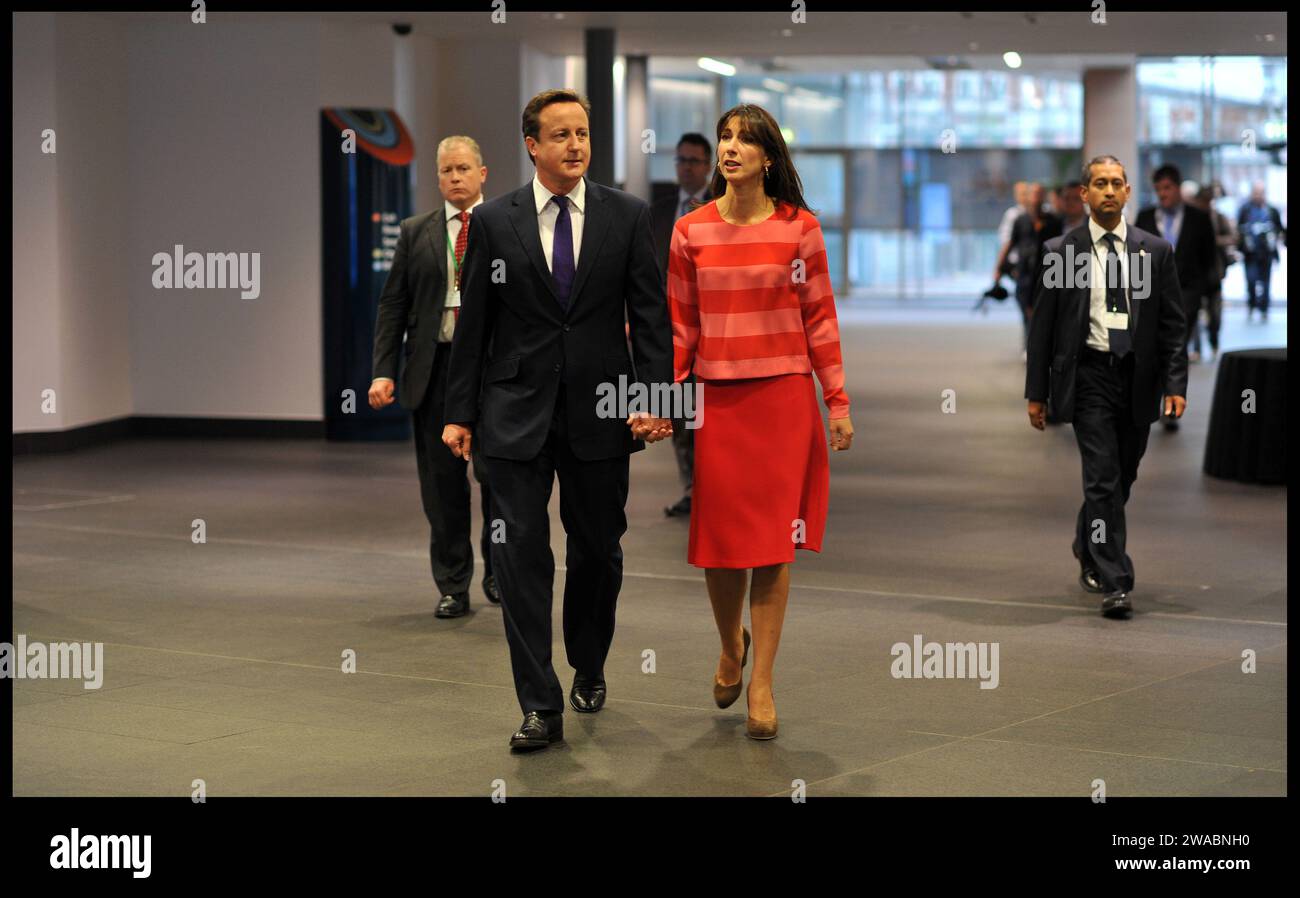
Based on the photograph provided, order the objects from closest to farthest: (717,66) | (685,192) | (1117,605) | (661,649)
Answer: (661,649) → (1117,605) → (685,192) → (717,66)

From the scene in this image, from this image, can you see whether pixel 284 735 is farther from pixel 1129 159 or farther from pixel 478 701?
pixel 1129 159

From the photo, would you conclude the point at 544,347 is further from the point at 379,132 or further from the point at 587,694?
the point at 379,132

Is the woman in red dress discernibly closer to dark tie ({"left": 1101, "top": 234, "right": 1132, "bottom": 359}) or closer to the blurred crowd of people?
dark tie ({"left": 1101, "top": 234, "right": 1132, "bottom": 359})

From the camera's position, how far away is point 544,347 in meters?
5.54

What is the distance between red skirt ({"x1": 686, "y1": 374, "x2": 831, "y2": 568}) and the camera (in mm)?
5645

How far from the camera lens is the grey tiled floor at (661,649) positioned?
5.33 m

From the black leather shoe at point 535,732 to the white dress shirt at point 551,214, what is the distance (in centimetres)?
130

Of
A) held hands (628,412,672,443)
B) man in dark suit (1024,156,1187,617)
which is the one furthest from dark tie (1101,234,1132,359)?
held hands (628,412,672,443)

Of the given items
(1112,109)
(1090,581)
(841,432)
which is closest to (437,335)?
(841,432)

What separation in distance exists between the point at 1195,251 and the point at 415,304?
28.8 ft

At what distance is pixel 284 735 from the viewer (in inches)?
226
